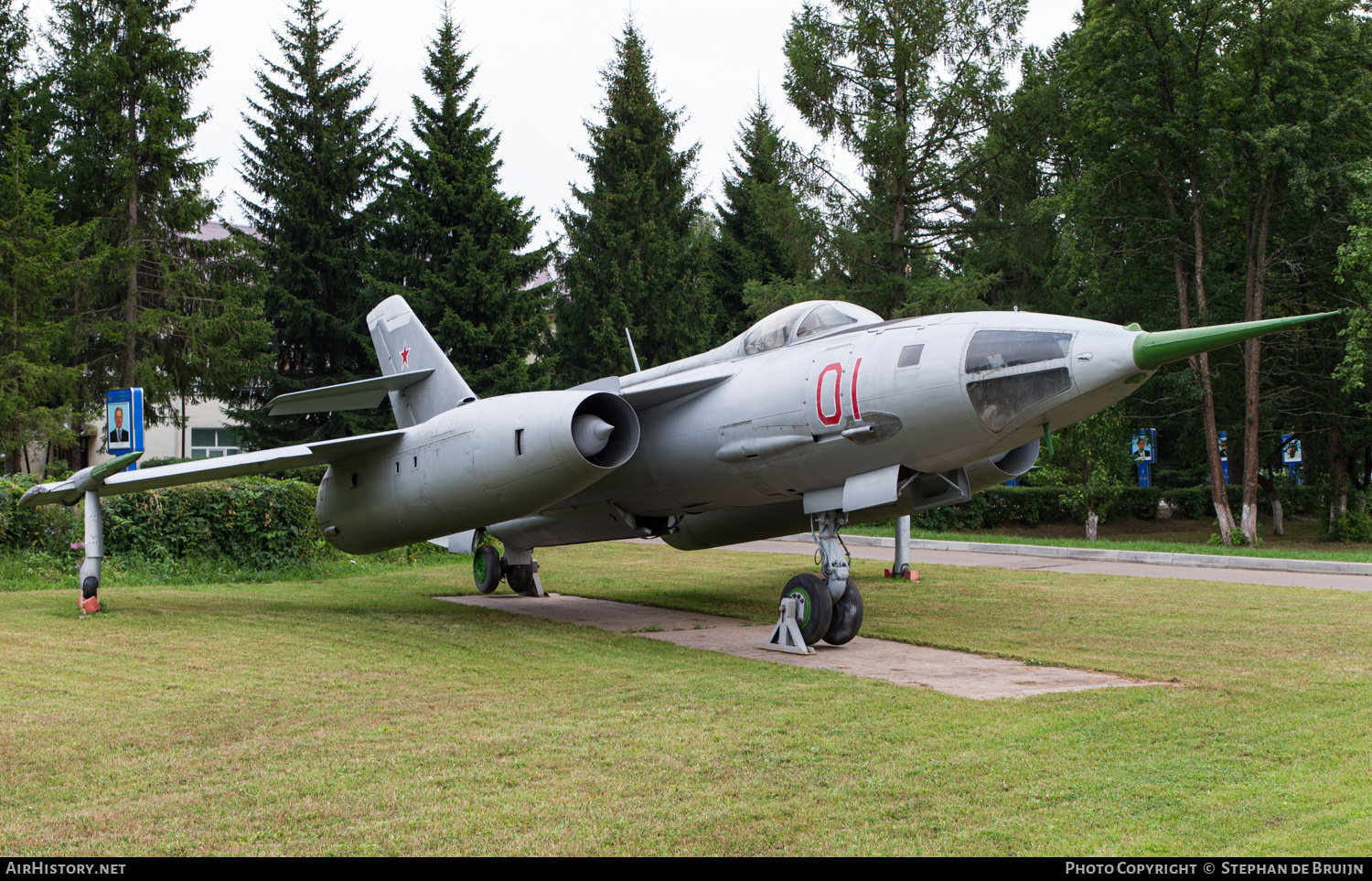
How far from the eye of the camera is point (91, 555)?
11.5 m

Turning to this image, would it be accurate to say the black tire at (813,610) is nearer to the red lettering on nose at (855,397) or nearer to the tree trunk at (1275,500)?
the red lettering on nose at (855,397)

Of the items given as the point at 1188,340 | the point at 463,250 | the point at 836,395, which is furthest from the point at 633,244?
the point at 1188,340

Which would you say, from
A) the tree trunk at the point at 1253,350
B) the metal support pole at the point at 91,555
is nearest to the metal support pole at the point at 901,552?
the metal support pole at the point at 91,555

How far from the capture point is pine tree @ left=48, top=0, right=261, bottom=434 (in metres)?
26.5

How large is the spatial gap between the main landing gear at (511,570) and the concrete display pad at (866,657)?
3.74ft

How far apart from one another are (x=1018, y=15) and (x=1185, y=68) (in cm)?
664

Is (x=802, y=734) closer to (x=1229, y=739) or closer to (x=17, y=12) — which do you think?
(x=1229, y=739)

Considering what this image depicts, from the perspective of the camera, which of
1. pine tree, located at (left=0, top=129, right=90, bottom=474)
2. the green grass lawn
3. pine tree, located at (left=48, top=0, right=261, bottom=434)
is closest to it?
the green grass lawn

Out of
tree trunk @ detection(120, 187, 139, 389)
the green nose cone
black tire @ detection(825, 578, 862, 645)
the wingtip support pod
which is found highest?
tree trunk @ detection(120, 187, 139, 389)

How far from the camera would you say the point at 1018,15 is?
95.3 ft

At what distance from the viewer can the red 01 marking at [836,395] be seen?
29.3ft

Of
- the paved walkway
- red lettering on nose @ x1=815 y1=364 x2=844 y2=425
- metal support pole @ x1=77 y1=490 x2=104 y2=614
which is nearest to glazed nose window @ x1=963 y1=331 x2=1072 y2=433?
red lettering on nose @ x1=815 y1=364 x2=844 y2=425

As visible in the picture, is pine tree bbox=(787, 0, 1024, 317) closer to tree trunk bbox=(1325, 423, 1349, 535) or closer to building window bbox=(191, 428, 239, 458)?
tree trunk bbox=(1325, 423, 1349, 535)

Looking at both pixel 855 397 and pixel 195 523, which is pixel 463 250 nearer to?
pixel 195 523
